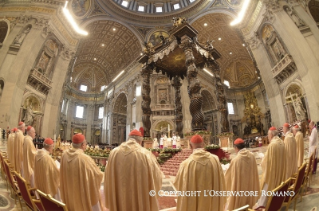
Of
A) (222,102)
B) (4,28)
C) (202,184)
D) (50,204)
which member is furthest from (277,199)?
(4,28)

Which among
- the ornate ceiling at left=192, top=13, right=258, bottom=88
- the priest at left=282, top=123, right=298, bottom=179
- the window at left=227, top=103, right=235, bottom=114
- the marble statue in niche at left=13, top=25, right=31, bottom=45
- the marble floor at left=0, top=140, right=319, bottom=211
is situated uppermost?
the ornate ceiling at left=192, top=13, right=258, bottom=88

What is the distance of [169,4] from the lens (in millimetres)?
20047

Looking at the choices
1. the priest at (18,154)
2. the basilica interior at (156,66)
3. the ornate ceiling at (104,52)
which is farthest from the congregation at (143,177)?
the ornate ceiling at (104,52)

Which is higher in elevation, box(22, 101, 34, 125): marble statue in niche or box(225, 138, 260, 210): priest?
→ box(22, 101, 34, 125): marble statue in niche

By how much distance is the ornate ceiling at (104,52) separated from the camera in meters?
20.0

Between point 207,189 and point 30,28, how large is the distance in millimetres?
15279

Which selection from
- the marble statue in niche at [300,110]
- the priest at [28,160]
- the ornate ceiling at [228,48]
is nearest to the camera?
the priest at [28,160]

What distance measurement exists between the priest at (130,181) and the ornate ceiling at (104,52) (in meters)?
19.7

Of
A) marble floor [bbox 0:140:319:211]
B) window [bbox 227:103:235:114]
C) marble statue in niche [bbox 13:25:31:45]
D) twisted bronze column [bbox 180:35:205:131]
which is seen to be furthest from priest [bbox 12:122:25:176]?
window [bbox 227:103:235:114]

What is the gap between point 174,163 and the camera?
661 centimetres

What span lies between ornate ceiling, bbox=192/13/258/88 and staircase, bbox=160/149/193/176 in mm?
13894

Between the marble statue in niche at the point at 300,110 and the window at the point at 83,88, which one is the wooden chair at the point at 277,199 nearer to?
the marble statue in niche at the point at 300,110

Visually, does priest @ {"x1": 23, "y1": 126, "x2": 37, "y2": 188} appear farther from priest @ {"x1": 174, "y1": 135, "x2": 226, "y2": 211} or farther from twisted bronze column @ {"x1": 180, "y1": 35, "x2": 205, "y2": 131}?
twisted bronze column @ {"x1": 180, "y1": 35, "x2": 205, "y2": 131}

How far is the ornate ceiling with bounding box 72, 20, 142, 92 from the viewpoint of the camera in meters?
20.0
